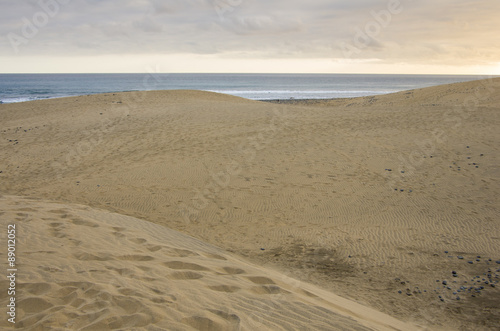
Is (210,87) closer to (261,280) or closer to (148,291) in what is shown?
(261,280)

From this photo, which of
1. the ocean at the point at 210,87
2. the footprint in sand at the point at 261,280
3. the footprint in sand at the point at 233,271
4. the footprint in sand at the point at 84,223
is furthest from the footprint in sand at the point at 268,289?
the ocean at the point at 210,87

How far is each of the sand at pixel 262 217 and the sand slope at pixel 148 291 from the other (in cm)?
2

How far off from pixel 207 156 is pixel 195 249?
20.3 feet

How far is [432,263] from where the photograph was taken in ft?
18.9

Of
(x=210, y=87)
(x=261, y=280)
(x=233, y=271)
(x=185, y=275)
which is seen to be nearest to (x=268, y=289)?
(x=261, y=280)

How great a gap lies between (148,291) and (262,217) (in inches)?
170

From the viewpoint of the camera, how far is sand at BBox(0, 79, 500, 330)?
3.64m

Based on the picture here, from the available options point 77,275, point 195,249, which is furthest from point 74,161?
point 77,275

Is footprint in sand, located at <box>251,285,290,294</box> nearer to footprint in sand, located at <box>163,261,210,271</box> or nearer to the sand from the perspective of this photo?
the sand

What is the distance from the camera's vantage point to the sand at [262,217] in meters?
3.64

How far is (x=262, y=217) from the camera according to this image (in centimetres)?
773

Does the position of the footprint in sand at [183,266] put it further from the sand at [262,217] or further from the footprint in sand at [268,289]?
the footprint in sand at [268,289]

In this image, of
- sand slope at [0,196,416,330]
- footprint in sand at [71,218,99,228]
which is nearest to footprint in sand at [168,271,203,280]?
sand slope at [0,196,416,330]

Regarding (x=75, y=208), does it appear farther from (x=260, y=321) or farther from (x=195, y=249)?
(x=260, y=321)
